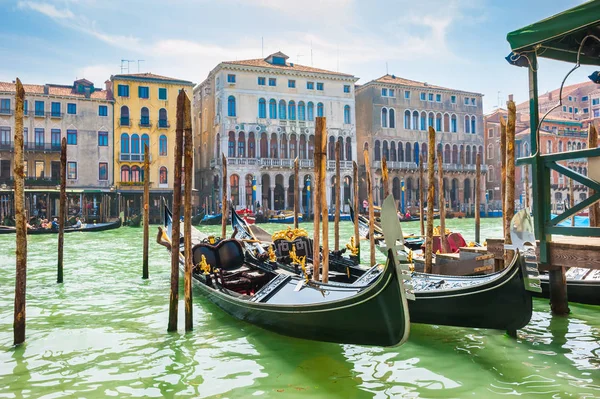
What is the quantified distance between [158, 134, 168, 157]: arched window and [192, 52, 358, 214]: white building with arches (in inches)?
95.1

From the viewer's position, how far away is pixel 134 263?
34.2 feet

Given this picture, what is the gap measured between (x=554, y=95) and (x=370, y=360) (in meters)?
40.7

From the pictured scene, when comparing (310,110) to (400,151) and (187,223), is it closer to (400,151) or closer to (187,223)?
(400,151)

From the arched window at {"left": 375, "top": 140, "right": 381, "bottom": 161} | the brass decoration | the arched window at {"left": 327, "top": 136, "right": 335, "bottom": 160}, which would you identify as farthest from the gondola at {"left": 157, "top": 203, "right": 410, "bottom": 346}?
the arched window at {"left": 375, "top": 140, "right": 381, "bottom": 161}

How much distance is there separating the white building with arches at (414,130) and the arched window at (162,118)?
11.1m

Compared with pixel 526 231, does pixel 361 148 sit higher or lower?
higher

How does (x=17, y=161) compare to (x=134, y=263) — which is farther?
(x=134, y=263)

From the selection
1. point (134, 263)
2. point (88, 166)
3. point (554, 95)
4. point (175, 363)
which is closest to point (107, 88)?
point (88, 166)

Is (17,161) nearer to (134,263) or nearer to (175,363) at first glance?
(175,363)

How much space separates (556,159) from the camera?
381 centimetres

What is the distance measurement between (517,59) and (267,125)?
2215cm

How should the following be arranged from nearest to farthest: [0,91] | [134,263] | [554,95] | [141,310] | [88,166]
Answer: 1. [141,310]
2. [134,263]
3. [0,91]
4. [88,166]
5. [554,95]

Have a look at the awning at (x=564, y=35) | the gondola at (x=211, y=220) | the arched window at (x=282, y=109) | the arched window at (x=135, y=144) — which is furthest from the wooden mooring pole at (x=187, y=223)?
the arched window at (x=282, y=109)

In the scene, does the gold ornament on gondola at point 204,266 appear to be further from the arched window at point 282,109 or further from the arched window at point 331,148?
the arched window at point 331,148
